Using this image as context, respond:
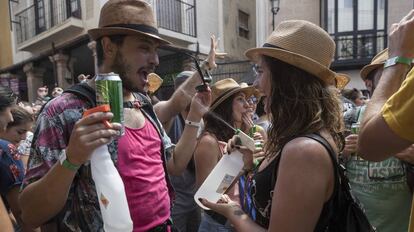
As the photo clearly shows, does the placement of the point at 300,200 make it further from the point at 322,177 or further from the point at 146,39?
the point at 146,39

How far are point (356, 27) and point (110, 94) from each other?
58.2 feet

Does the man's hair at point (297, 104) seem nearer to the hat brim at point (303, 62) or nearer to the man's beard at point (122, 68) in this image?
the hat brim at point (303, 62)

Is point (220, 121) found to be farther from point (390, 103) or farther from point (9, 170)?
point (390, 103)

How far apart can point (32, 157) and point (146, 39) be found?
88cm

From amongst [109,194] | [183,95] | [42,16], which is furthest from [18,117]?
[42,16]

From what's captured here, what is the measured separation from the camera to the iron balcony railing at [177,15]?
13008 millimetres

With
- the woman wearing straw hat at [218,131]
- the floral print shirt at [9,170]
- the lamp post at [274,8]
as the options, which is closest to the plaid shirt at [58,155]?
the woman wearing straw hat at [218,131]

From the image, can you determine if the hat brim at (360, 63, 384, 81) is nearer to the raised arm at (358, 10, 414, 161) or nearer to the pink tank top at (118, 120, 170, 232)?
the raised arm at (358, 10, 414, 161)

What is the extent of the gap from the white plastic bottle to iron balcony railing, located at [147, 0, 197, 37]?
11835mm

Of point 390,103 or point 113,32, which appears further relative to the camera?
point 113,32

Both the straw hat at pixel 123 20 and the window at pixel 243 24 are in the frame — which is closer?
the straw hat at pixel 123 20

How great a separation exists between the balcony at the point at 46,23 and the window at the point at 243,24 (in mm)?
8797

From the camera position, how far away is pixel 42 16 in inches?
543

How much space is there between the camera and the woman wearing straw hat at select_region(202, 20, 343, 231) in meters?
1.43
